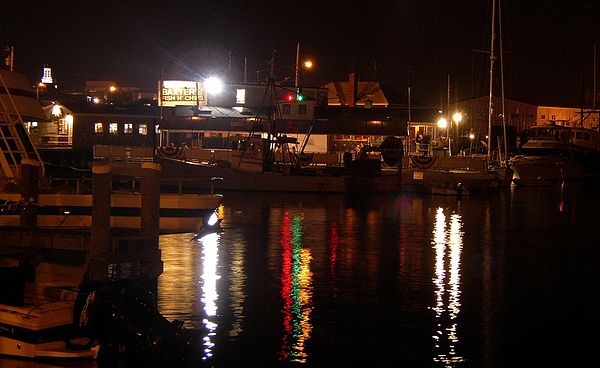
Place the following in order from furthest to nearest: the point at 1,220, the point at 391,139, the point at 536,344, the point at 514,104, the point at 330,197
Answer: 1. the point at 514,104
2. the point at 391,139
3. the point at 330,197
4. the point at 1,220
5. the point at 536,344

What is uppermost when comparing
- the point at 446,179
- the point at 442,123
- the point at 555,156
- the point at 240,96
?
the point at 240,96

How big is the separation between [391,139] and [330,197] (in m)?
10.4

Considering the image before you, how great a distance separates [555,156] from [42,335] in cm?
6427

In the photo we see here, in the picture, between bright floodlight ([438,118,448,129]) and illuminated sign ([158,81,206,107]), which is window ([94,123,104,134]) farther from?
bright floodlight ([438,118,448,129])

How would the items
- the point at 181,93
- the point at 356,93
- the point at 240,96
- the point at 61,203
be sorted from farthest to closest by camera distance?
the point at 356,93 → the point at 181,93 → the point at 240,96 → the point at 61,203

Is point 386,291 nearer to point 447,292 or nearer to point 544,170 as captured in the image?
point 447,292

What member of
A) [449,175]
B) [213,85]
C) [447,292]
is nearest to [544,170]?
[449,175]

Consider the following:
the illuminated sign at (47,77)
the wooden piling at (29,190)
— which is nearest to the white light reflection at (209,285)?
the wooden piling at (29,190)

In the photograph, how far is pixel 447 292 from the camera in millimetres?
20766

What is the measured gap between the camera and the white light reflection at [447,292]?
15594 millimetres

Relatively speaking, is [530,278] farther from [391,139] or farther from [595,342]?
[391,139]

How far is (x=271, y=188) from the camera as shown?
1959 inches

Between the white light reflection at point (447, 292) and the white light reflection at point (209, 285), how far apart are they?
4.01 m

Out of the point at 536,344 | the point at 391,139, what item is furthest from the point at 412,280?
the point at 391,139
